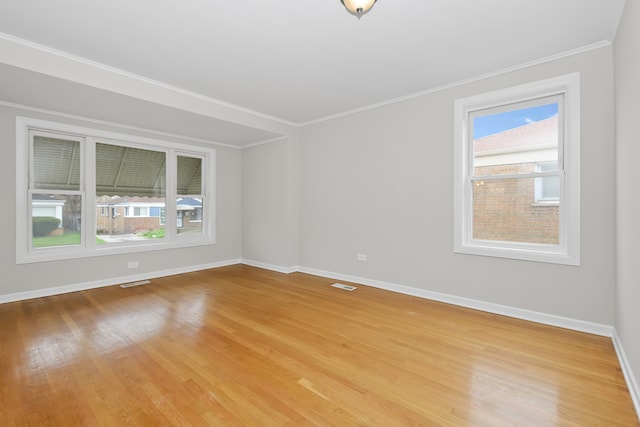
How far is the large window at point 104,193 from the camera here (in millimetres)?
4000

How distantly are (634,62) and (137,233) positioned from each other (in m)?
6.24

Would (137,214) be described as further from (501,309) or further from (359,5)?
(501,309)

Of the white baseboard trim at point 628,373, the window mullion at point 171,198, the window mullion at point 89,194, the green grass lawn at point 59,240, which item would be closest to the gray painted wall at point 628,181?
the white baseboard trim at point 628,373

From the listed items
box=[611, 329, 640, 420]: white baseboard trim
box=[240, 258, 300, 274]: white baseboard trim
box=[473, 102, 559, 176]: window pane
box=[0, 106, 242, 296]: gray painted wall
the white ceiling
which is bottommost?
box=[611, 329, 640, 420]: white baseboard trim

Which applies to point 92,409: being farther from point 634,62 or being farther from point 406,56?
point 634,62

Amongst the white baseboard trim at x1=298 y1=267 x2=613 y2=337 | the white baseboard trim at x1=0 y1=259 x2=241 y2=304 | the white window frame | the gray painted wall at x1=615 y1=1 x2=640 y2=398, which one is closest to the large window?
the white baseboard trim at x1=0 y1=259 x2=241 y2=304

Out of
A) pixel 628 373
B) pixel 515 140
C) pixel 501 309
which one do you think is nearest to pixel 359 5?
pixel 515 140

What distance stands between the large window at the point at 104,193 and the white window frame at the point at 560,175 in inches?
177

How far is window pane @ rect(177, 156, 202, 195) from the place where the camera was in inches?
220

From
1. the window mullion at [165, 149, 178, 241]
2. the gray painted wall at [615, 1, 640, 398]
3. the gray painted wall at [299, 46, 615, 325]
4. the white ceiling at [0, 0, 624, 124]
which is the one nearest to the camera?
the gray painted wall at [615, 1, 640, 398]

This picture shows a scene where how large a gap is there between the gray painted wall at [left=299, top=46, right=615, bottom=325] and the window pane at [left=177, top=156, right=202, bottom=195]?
2.08 m

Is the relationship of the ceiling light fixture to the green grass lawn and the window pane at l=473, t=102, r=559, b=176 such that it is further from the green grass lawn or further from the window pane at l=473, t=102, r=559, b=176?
the green grass lawn

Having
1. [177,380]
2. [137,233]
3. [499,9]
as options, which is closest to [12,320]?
[137,233]

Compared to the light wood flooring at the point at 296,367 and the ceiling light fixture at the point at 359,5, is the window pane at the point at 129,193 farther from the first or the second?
the ceiling light fixture at the point at 359,5
